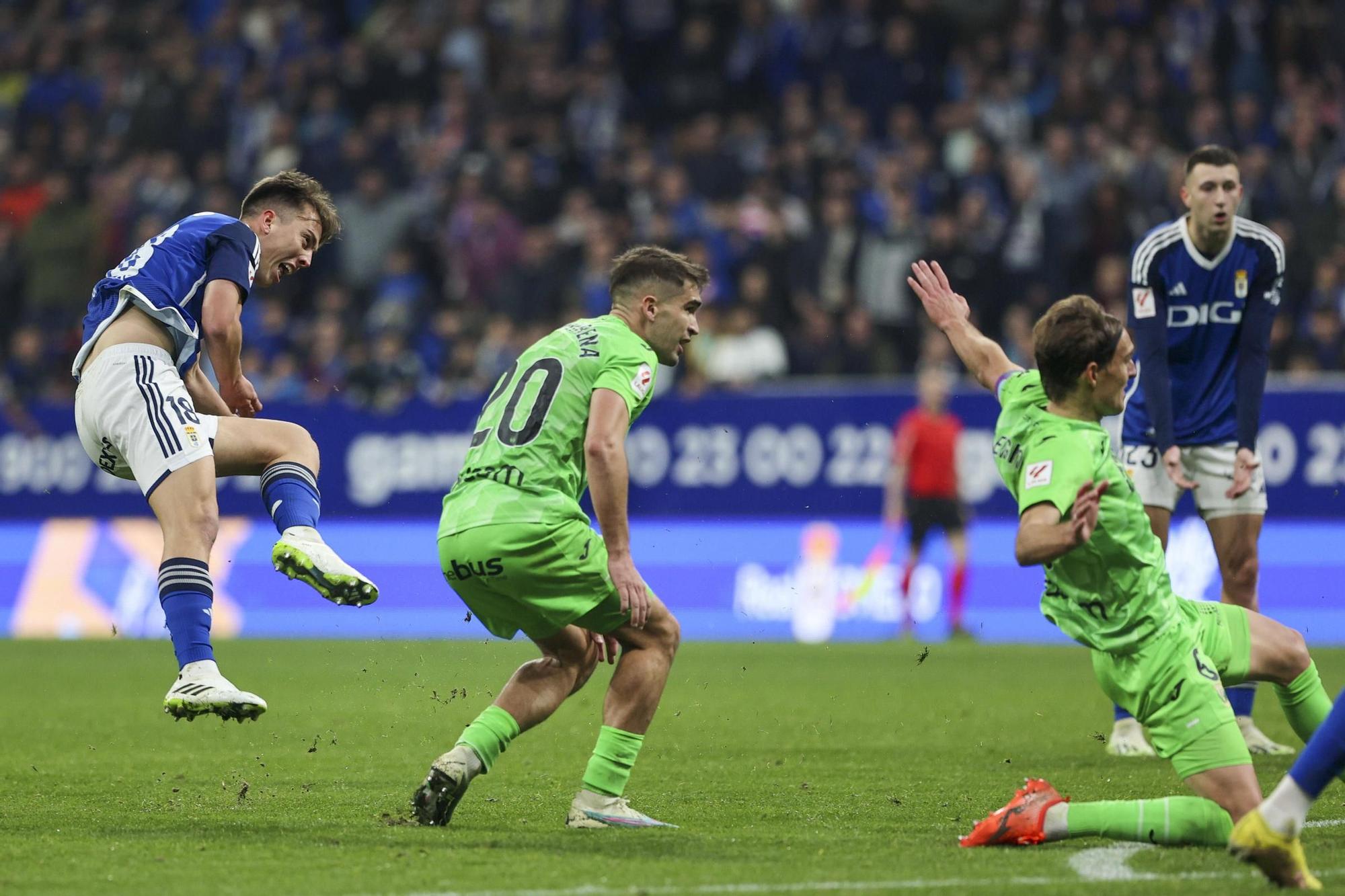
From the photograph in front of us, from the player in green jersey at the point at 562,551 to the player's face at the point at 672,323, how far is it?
1.6 inches

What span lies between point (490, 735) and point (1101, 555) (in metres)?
2.08

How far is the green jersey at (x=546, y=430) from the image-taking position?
19.8ft

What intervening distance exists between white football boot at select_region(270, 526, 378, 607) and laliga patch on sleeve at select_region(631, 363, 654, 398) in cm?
109

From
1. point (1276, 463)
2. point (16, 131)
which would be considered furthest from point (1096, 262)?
point (16, 131)

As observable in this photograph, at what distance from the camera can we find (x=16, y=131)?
21250 mm

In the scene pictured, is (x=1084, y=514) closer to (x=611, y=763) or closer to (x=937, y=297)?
(x=937, y=297)

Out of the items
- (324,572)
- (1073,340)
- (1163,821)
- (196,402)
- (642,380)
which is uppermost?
(196,402)

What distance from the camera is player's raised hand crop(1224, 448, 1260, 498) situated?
7957 millimetres

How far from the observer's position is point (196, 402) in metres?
7.05

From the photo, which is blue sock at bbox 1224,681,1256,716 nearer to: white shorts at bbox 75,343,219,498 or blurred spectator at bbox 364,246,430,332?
white shorts at bbox 75,343,219,498

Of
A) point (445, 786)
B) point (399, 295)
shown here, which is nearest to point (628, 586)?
point (445, 786)

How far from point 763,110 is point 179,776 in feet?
43.4

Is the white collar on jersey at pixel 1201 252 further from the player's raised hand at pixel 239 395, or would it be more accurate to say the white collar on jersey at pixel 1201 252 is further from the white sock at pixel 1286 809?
the player's raised hand at pixel 239 395

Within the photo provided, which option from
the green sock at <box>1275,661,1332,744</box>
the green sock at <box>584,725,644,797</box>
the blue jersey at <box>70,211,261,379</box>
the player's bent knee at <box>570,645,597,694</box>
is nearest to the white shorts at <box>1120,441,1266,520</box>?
the green sock at <box>1275,661,1332,744</box>
